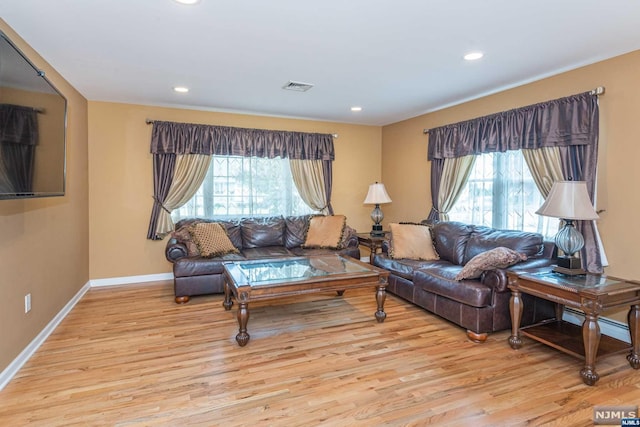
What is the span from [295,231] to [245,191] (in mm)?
1028

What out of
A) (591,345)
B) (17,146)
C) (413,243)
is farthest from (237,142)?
(591,345)

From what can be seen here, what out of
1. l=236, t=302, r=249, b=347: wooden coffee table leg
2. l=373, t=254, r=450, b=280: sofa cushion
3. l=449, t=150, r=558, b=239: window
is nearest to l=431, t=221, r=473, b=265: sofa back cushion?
l=373, t=254, r=450, b=280: sofa cushion

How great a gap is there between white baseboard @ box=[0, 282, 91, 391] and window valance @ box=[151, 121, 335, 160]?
85.1 inches

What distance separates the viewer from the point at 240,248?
479cm

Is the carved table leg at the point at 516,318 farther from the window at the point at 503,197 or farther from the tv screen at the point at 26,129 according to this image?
the tv screen at the point at 26,129

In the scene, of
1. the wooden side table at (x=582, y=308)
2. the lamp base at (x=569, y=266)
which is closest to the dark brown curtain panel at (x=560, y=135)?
the lamp base at (x=569, y=266)

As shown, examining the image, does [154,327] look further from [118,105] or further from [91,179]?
[118,105]

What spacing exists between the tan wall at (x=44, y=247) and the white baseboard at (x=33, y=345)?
0.13 ft

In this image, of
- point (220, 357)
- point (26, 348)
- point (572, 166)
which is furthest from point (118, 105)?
point (572, 166)

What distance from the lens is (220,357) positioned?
2680mm

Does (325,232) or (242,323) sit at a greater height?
(325,232)

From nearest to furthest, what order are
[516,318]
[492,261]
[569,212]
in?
[569,212]
[516,318]
[492,261]

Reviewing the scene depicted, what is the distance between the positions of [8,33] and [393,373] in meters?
3.63

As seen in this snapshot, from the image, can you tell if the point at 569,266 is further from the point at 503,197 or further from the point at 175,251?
the point at 175,251
